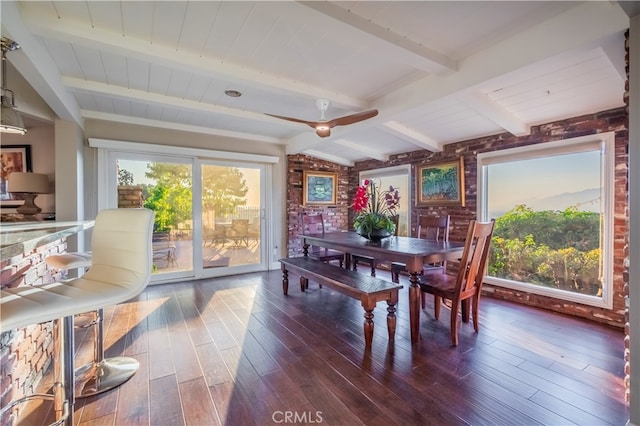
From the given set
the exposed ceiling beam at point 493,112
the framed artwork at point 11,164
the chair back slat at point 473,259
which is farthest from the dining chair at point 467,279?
the framed artwork at point 11,164

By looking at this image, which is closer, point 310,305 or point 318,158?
point 310,305

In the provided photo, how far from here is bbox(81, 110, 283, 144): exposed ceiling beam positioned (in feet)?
12.3

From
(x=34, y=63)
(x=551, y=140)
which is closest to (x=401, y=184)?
(x=551, y=140)

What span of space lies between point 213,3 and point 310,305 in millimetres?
2877

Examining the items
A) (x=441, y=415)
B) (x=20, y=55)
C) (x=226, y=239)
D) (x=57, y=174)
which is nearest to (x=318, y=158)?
(x=226, y=239)

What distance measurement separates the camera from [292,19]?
5.61 ft

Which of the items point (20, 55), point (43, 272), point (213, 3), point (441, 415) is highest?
point (213, 3)

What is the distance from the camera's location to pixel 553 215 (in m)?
3.23

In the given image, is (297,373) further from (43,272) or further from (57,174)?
(57,174)

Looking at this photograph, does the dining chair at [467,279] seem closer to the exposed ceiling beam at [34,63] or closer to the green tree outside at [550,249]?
the green tree outside at [550,249]

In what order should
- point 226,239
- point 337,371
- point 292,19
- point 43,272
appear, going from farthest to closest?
1. point 226,239
2. point 43,272
3. point 337,371
4. point 292,19

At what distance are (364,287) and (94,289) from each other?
1819 mm

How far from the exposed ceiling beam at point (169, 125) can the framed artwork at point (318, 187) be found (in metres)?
0.93

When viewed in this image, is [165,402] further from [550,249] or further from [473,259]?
[550,249]
